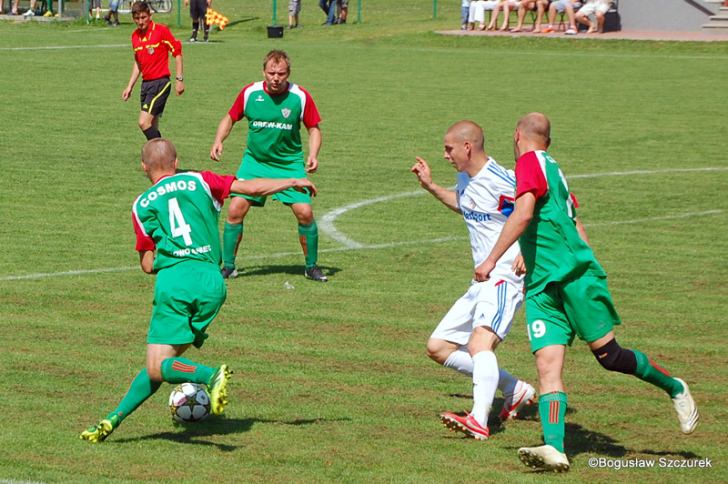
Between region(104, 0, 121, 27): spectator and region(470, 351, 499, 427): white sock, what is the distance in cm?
4243

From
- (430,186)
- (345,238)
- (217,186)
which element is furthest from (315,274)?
(217,186)

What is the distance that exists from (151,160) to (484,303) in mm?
2292

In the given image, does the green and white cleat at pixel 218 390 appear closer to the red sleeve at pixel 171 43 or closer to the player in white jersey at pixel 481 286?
the player in white jersey at pixel 481 286

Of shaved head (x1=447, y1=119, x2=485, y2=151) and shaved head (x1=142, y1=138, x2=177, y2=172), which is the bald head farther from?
shaved head (x1=447, y1=119, x2=485, y2=151)

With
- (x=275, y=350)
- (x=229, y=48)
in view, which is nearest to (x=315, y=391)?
(x=275, y=350)

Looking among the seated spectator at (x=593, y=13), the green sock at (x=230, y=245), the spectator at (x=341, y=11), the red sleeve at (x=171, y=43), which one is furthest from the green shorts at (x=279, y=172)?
the spectator at (x=341, y=11)

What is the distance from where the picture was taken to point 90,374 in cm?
902

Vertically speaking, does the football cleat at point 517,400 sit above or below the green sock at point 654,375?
below

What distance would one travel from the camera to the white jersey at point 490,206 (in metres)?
8.22

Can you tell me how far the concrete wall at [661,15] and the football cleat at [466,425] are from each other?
38.7 m

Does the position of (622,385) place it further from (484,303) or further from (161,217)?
(161,217)

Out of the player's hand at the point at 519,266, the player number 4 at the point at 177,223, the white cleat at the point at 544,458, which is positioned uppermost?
the player number 4 at the point at 177,223

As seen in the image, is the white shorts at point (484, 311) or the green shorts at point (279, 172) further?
the green shorts at point (279, 172)

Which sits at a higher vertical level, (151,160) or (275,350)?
(151,160)
